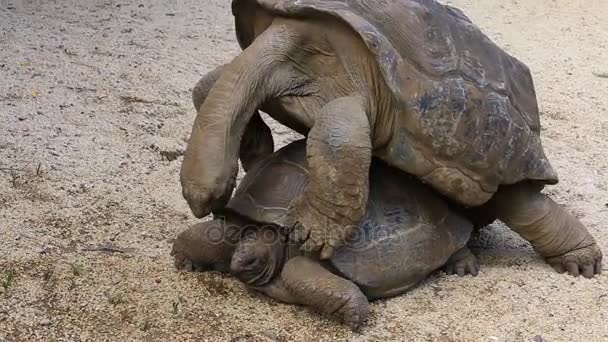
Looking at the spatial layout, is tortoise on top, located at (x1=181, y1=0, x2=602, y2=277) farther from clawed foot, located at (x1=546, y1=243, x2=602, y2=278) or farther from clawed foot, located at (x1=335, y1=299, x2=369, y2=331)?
clawed foot, located at (x1=546, y1=243, x2=602, y2=278)

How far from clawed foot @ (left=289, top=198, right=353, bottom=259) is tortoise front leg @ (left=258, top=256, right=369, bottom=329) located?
0.07 metres

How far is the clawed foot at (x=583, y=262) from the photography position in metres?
3.72

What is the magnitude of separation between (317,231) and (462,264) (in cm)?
78

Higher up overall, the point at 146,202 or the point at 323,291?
the point at 323,291

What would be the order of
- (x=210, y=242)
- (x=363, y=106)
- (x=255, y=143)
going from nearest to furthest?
1. (x=363, y=106)
2. (x=210, y=242)
3. (x=255, y=143)

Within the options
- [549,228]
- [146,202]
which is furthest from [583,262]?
[146,202]

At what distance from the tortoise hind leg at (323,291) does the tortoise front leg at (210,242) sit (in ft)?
0.94

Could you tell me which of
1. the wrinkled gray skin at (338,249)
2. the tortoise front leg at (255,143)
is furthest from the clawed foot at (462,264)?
the tortoise front leg at (255,143)

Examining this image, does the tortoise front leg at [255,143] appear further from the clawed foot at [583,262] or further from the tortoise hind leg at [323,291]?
the clawed foot at [583,262]

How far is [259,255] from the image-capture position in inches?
131

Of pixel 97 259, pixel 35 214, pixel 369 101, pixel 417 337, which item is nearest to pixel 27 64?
pixel 35 214

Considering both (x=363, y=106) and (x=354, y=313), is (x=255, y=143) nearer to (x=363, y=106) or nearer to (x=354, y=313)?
(x=363, y=106)

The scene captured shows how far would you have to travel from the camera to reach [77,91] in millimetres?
5434

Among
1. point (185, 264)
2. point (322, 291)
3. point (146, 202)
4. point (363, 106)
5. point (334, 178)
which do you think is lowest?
point (146, 202)
